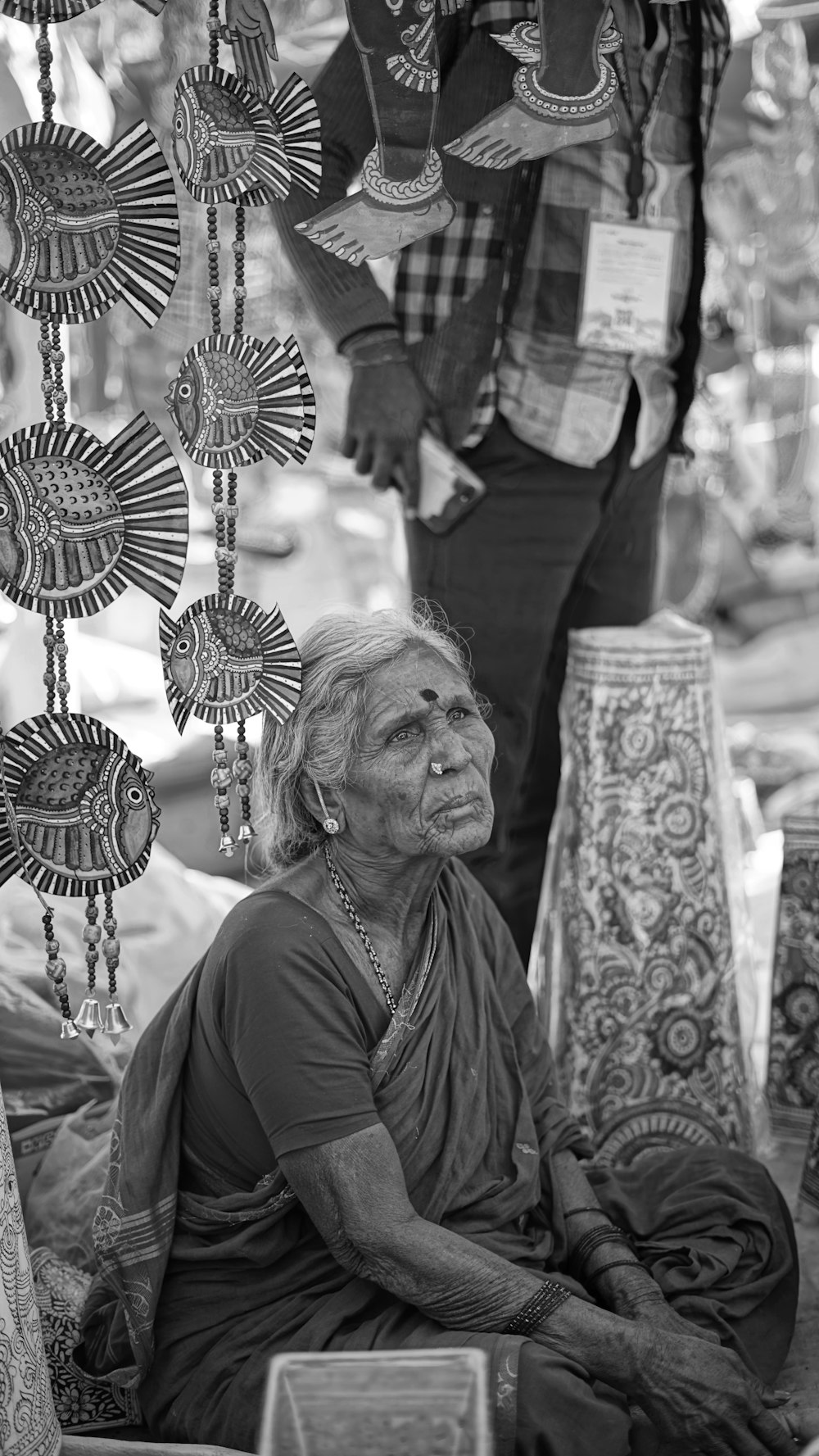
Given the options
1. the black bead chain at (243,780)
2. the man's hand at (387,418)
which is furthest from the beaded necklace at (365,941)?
the man's hand at (387,418)

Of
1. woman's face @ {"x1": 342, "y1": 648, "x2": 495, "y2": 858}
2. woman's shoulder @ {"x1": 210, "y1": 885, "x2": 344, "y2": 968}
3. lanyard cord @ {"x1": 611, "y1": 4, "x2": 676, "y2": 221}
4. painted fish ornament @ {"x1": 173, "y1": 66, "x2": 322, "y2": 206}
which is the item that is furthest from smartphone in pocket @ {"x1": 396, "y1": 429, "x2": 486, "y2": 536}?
woman's shoulder @ {"x1": 210, "y1": 885, "x2": 344, "y2": 968}

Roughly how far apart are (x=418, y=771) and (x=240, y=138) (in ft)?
2.38

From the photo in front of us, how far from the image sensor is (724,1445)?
167cm

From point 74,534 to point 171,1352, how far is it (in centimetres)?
97

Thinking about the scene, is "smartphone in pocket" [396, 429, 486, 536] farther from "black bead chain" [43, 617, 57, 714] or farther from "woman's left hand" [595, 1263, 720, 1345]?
"woman's left hand" [595, 1263, 720, 1345]

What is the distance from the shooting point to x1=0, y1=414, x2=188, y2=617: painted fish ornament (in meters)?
1.53

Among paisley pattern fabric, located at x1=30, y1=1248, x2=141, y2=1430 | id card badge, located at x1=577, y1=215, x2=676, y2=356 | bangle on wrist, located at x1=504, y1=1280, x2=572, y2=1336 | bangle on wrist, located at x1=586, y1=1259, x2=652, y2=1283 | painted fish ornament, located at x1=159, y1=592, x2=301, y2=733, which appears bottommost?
paisley pattern fabric, located at x1=30, y1=1248, x2=141, y2=1430

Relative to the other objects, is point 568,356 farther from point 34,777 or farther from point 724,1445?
point 724,1445

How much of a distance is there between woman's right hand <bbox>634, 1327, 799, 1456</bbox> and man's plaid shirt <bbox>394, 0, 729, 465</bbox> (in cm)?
140

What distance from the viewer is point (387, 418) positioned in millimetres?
2410

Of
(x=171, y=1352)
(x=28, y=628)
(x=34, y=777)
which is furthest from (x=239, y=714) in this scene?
(x=28, y=628)

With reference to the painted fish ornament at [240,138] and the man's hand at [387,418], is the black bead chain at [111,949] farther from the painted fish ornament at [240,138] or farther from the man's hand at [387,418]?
the man's hand at [387,418]

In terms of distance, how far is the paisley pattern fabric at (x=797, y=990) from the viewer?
2.71 metres

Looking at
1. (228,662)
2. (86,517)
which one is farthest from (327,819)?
(86,517)
